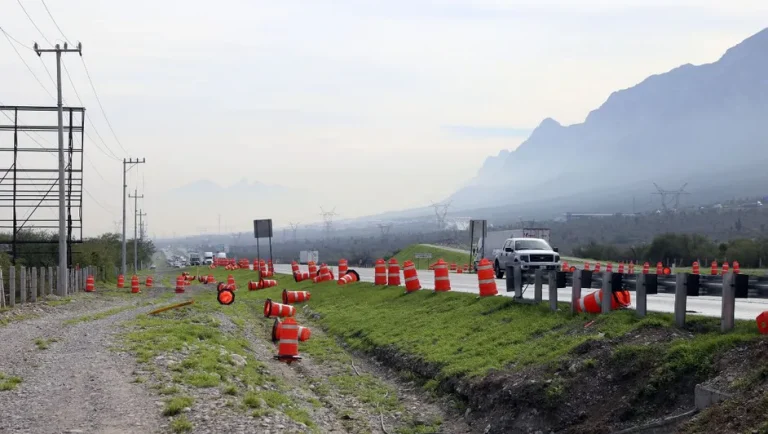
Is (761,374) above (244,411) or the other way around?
above

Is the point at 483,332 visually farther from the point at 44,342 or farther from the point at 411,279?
the point at 411,279

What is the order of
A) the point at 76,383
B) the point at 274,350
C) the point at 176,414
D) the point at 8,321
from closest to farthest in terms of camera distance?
1. the point at 176,414
2. the point at 76,383
3. the point at 274,350
4. the point at 8,321

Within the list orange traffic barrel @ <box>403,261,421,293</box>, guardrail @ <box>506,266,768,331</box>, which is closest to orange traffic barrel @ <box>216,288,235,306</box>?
orange traffic barrel @ <box>403,261,421,293</box>

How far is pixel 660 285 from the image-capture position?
14.1 metres

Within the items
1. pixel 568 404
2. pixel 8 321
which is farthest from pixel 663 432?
pixel 8 321

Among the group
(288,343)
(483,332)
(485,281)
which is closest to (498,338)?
(483,332)

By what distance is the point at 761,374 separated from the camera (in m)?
9.35

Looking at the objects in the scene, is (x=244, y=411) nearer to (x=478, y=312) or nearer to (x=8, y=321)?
(x=478, y=312)

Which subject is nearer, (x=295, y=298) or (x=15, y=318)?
(x=15, y=318)

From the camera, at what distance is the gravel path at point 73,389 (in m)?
10.7

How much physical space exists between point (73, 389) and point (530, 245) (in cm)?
2728

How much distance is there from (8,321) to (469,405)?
16315 mm

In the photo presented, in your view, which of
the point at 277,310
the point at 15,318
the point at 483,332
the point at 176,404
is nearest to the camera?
the point at 176,404

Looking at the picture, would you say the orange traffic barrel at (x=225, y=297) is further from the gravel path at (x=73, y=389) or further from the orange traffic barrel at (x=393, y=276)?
the gravel path at (x=73, y=389)
